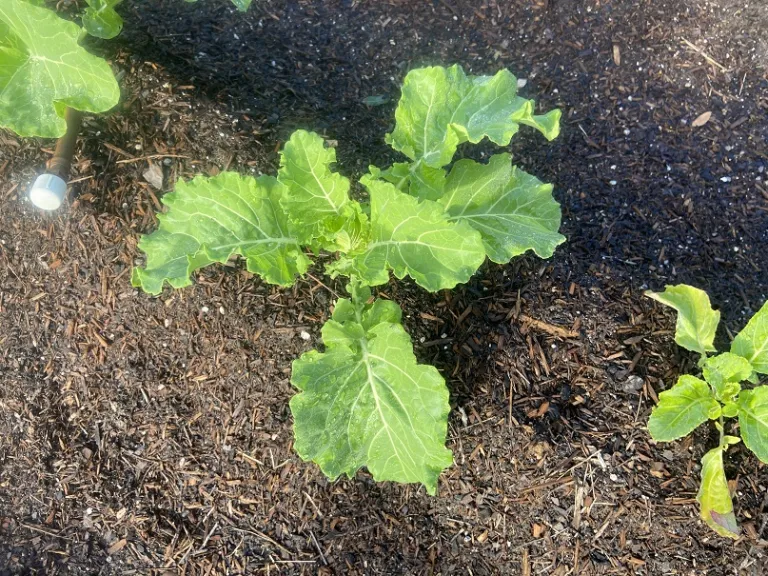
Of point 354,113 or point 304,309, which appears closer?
point 304,309

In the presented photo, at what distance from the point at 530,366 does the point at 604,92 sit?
1.38 metres

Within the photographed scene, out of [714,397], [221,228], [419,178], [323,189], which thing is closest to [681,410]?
[714,397]

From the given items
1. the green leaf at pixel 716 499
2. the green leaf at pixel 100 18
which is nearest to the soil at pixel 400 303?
the green leaf at pixel 716 499

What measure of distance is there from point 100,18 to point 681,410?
9.33 ft

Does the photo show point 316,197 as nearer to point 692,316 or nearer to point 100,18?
point 100,18

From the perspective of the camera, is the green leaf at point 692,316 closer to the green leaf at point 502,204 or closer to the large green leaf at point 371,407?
the green leaf at point 502,204

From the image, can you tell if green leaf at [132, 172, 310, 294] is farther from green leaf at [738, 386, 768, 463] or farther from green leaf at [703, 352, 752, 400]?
green leaf at [738, 386, 768, 463]

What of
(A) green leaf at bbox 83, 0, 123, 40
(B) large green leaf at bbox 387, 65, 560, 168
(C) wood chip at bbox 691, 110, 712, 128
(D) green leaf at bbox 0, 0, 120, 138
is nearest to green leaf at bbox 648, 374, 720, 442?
(B) large green leaf at bbox 387, 65, 560, 168

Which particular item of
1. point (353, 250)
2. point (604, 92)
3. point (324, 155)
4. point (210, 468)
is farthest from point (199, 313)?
point (604, 92)

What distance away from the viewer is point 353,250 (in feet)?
7.67

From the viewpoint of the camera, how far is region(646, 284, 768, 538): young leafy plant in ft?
7.64

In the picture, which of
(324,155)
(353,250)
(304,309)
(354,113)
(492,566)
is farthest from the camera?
(354,113)

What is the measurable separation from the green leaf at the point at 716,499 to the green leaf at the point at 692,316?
1.42 feet

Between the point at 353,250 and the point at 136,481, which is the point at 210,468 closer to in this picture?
the point at 136,481
